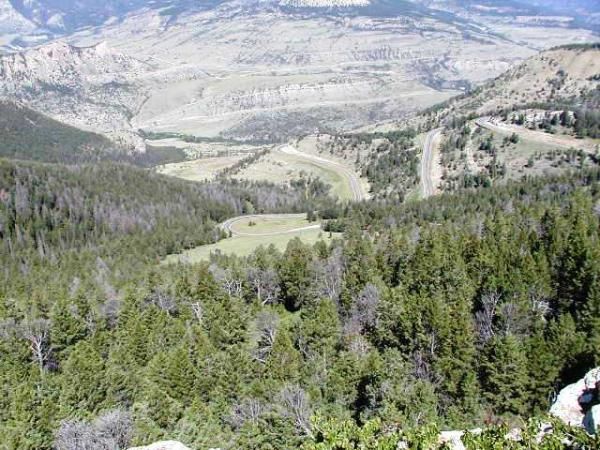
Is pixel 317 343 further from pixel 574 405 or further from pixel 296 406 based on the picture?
pixel 574 405

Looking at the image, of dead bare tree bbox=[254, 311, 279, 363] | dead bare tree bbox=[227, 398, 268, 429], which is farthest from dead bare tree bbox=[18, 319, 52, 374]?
dead bare tree bbox=[227, 398, 268, 429]

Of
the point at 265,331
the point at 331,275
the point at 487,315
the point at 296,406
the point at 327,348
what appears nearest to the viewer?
the point at 296,406

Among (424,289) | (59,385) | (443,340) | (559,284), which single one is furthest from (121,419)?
(559,284)

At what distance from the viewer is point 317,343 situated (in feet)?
281

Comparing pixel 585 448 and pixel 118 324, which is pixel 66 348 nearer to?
pixel 118 324

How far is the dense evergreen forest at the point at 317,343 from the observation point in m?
63.4

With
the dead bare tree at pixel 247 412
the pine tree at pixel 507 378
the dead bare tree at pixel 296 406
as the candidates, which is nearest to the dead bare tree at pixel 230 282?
the dead bare tree at pixel 247 412

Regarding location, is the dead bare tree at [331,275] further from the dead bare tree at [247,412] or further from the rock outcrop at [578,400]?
the rock outcrop at [578,400]

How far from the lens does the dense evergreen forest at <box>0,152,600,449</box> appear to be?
6341cm

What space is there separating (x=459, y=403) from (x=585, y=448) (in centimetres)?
3228

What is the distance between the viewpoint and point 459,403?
66.1m


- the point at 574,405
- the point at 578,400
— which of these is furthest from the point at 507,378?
the point at 574,405

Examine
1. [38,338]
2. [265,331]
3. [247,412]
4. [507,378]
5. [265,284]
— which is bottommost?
[265,284]

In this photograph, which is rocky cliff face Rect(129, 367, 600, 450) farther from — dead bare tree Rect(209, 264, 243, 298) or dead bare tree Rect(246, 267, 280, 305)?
dead bare tree Rect(246, 267, 280, 305)
